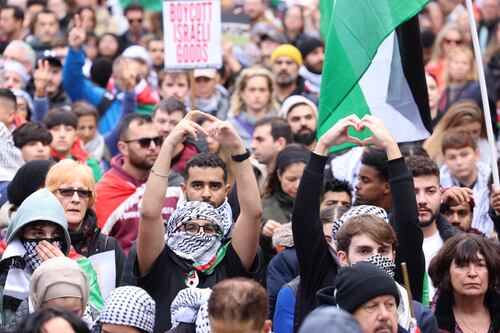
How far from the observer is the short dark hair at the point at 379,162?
10000 millimetres

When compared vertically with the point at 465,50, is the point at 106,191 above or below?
below

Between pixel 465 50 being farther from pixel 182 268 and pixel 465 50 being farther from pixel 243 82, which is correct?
pixel 182 268

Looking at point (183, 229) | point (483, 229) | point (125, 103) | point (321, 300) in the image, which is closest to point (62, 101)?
point (125, 103)

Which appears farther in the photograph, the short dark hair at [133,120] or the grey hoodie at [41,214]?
the short dark hair at [133,120]

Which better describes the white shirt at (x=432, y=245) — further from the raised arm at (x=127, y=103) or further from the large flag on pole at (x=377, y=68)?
the raised arm at (x=127, y=103)

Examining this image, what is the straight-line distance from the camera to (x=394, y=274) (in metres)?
7.77

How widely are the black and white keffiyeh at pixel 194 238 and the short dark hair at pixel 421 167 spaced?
172 centimetres

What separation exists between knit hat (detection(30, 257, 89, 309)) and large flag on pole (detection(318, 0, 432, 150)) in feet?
7.50

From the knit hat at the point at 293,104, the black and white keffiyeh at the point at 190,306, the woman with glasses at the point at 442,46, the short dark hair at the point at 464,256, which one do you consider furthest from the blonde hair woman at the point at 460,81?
the black and white keffiyeh at the point at 190,306

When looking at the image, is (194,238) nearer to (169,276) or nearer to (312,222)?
(169,276)

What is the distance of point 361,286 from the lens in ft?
21.9

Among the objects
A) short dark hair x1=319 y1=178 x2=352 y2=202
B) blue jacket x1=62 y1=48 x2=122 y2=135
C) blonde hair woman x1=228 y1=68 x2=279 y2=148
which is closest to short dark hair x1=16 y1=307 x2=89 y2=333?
short dark hair x1=319 y1=178 x2=352 y2=202

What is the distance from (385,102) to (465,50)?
6.25 meters

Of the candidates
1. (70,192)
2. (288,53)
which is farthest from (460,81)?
(70,192)
